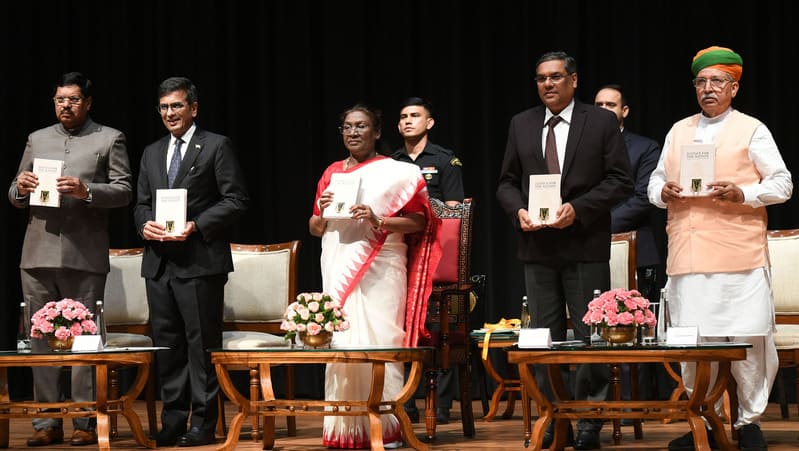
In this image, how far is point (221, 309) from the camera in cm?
491

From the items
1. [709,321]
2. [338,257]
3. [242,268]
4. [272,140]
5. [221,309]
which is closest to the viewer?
[709,321]

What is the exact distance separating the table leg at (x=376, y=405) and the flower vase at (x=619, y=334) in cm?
81

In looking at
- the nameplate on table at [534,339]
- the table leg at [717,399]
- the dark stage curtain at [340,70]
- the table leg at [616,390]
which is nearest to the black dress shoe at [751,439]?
the table leg at [717,399]

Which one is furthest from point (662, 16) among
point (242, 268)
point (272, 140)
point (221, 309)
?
point (221, 309)

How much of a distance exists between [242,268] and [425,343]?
125cm

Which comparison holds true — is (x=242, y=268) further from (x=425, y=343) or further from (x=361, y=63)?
(x=361, y=63)

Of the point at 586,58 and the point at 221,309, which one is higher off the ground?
the point at 586,58

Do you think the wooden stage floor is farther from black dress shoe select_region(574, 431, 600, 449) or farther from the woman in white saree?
the woman in white saree

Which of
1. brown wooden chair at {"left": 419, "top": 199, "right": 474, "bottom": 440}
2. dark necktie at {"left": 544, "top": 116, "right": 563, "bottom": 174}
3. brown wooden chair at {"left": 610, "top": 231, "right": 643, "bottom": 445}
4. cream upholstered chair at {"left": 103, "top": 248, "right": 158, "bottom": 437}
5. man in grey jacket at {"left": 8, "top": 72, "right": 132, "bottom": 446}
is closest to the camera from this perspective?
dark necktie at {"left": 544, "top": 116, "right": 563, "bottom": 174}

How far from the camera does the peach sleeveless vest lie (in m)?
4.21

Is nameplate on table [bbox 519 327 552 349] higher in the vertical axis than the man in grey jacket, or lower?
lower

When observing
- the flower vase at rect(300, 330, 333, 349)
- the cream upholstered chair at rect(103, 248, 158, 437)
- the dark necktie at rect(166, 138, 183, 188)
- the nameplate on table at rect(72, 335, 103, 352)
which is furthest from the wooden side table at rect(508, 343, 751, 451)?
the cream upholstered chair at rect(103, 248, 158, 437)

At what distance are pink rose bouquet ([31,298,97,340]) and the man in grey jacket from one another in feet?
1.82

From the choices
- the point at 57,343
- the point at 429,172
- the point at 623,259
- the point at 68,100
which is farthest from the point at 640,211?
the point at 57,343
